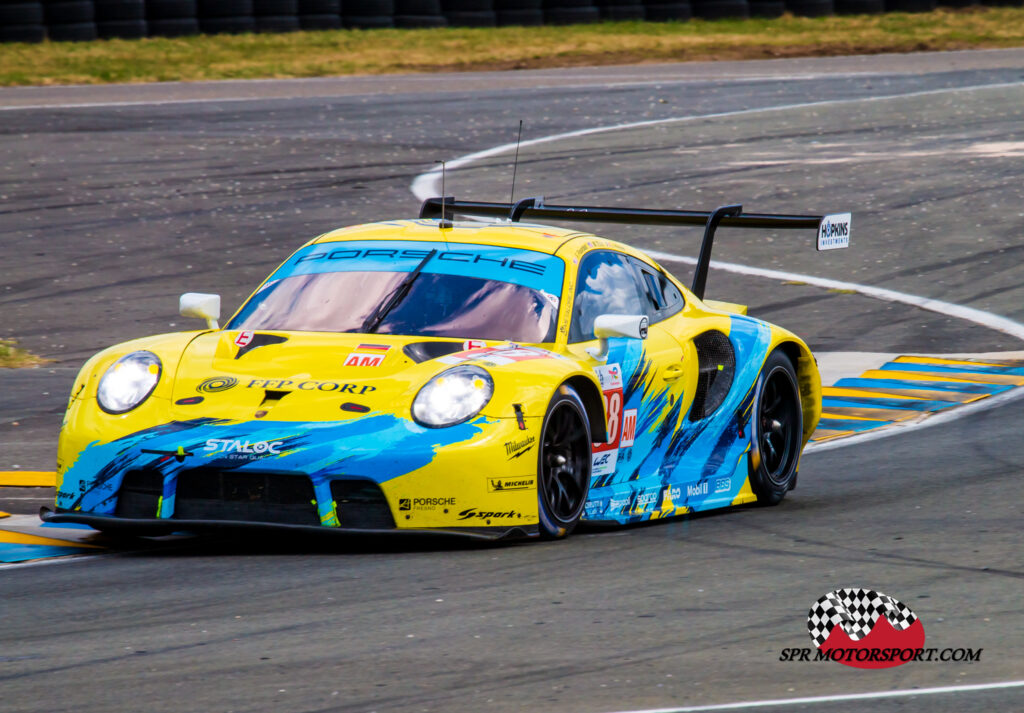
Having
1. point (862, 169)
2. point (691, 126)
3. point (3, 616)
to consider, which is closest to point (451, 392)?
point (3, 616)

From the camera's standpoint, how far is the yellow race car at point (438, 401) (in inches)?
251

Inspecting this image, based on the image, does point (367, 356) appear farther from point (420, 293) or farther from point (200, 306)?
point (200, 306)

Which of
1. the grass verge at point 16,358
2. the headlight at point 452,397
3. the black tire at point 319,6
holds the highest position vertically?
the black tire at point 319,6

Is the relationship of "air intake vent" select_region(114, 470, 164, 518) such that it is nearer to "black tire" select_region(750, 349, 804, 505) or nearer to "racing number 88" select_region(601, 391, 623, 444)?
"racing number 88" select_region(601, 391, 623, 444)

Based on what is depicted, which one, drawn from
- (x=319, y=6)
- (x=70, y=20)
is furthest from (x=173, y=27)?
(x=319, y=6)

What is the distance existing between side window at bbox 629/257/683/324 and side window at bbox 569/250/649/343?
43mm

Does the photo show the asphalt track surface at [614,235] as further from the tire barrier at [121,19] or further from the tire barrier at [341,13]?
the tire barrier at [121,19]

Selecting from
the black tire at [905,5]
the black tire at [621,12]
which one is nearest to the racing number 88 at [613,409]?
the black tire at [621,12]

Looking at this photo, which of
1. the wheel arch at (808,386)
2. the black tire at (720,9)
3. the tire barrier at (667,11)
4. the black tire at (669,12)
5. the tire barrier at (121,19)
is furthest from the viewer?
the black tire at (720,9)

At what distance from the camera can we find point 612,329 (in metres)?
7.11

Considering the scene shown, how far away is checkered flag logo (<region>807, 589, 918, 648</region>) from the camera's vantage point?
5312mm

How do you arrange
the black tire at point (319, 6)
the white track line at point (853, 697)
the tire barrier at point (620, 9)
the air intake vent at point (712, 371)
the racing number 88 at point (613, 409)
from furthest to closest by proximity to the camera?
1. the tire barrier at point (620, 9)
2. the black tire at point (319, 6)
3. the air intake vent at point (712, 371)
4. the racing number 88 at point (613, 409)
5. the white track line at point (853, 697)

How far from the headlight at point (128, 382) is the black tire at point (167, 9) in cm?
2493

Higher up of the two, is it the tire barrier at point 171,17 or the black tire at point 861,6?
the tire barrier at point 171,17
